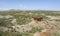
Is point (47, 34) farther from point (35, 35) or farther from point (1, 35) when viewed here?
point (1, 35)

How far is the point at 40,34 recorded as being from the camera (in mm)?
17000

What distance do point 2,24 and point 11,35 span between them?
646 centimetres

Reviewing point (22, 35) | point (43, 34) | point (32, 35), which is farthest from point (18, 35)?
point (43, 34)

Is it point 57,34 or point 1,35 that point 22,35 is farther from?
point 57,34

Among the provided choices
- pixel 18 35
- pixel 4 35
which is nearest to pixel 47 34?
pixel 18 35

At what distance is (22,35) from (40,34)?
1.89 meters

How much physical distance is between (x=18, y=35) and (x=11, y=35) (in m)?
0.71

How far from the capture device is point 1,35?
16094 millimetres

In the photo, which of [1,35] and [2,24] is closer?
[1,35]

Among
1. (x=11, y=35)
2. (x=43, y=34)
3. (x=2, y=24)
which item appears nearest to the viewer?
(x=11, y=35)

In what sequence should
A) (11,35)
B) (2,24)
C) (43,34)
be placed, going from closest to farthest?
(11,35) < (43,34) < (2,24)

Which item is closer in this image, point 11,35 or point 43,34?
point 11,35

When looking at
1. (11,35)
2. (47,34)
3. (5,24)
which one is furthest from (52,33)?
(5,24)

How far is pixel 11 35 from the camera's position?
15.8 m
